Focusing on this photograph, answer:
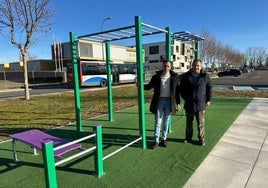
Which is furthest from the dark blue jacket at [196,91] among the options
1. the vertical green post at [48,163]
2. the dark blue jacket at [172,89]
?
the vertical green post at [48,163]

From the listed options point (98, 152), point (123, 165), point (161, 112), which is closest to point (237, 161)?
point (161, 112)

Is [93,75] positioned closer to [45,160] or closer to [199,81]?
[199,81]

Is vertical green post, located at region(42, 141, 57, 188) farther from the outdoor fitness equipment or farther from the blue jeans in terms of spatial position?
the blue jeans

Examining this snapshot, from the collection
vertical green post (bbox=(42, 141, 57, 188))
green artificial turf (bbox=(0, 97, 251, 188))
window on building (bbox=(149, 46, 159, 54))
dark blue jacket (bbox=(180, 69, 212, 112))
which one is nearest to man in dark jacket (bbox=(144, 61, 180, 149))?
dark blue jacket (bbox=(180, 69, 212, 112))

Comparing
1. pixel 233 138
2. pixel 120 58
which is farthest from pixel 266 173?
pixel 120 58

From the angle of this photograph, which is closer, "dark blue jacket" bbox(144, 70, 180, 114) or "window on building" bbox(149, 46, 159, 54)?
"dark blue jacket" bbox(144, 70, 180, 114)

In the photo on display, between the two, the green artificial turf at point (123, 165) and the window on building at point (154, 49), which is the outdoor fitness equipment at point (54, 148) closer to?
the green artificial turf at point (123, 165)

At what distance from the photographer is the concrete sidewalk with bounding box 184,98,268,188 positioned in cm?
345

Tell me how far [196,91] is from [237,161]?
4.80 ft

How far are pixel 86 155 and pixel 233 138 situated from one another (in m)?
3.27

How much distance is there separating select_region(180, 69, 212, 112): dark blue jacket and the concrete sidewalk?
94 centimetres

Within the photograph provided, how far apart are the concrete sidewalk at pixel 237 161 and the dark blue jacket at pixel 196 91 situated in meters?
0.94

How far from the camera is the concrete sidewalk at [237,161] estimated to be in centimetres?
345

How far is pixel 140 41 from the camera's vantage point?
4.55m
